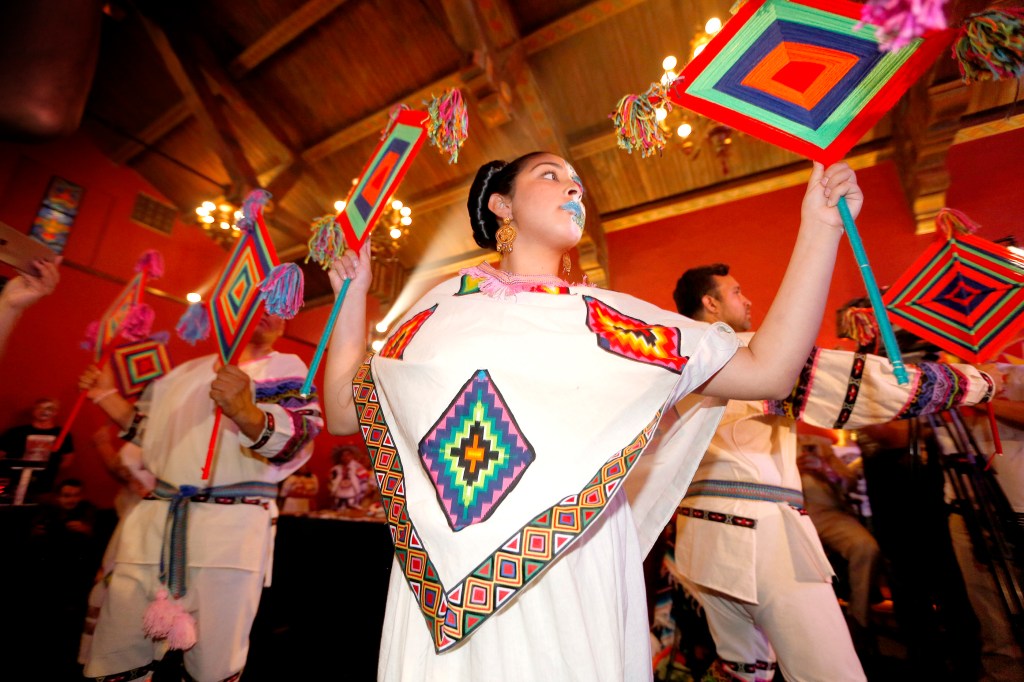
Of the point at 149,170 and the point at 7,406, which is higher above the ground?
the point at 149,170

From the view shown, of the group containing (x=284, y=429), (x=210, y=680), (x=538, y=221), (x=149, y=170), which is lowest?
(x=210, y=680)

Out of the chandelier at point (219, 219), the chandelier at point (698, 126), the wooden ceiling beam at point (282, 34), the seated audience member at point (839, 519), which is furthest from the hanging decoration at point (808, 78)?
the chandelier at point (219, 219)

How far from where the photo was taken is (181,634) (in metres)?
1.58

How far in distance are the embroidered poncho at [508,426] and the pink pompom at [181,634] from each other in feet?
4.32

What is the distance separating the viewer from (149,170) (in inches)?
286

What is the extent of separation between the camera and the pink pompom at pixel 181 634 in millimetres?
1577

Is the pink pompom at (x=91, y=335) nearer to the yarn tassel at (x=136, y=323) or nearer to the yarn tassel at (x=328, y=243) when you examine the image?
the yarn tassel at (x=136, y=323)

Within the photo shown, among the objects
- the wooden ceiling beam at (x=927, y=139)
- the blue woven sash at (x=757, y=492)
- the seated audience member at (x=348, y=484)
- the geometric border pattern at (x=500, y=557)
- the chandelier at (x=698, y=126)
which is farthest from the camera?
the seated audience member at (x=348, y=484)

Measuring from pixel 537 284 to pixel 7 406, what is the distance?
278 inches

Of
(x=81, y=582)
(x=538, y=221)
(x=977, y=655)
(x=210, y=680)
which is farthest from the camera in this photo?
(x=81, y=582)

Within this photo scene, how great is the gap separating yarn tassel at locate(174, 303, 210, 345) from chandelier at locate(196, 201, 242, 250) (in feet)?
17.7

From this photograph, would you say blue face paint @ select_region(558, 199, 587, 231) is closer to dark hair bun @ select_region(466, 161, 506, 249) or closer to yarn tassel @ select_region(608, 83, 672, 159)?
yarn tassel @ select_region(608, 83, 672, 159)

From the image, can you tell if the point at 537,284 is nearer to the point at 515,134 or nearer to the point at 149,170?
the point at 515,134

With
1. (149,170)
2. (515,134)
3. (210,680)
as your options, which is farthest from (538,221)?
(149,170)
